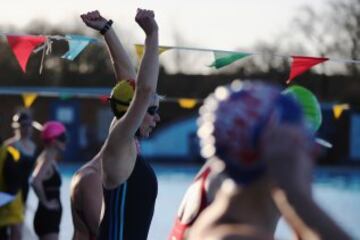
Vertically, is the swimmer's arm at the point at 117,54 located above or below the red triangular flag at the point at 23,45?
above

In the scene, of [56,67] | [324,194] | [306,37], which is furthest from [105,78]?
[324,194]

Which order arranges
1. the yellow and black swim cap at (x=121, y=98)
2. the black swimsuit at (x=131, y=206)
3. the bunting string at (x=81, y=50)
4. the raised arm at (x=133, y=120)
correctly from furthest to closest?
1. the bunting string at (x=81, y=50)
2. the yellow and black swim cap at (x=121, y=98)
3. the black swimsuit at (x=131, y=206)
4. the raised arm at (x=133, y=120)

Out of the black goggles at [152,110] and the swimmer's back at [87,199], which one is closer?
the black goggles at [152,110]

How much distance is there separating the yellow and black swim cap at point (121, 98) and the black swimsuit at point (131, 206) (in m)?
0.23

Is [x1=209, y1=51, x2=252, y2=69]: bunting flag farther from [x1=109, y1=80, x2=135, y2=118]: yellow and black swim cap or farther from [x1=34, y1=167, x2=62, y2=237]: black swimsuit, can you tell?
[x1=34, y1=167, x2=62, y2=237]: black swimsuit

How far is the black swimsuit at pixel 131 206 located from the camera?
4449 millimetres

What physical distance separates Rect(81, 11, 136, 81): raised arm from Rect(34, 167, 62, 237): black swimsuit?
4.79 metres

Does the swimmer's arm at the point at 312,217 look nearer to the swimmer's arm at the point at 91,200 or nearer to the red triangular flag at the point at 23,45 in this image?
the swimmer's arm at the point at 91,200

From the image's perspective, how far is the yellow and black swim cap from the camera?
4.59 meters

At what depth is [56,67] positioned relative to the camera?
44594 millimetres

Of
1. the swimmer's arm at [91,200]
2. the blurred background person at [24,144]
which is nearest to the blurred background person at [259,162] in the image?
the swimmer's arm at [91,200]

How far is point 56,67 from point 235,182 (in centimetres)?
4268

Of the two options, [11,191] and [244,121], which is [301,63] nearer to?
[11,191]

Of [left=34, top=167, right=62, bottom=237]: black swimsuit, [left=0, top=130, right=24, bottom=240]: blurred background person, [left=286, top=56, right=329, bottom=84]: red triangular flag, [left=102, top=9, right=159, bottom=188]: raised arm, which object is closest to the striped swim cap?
[left=102, top=9, right=159, bottom=188]: raised arm
